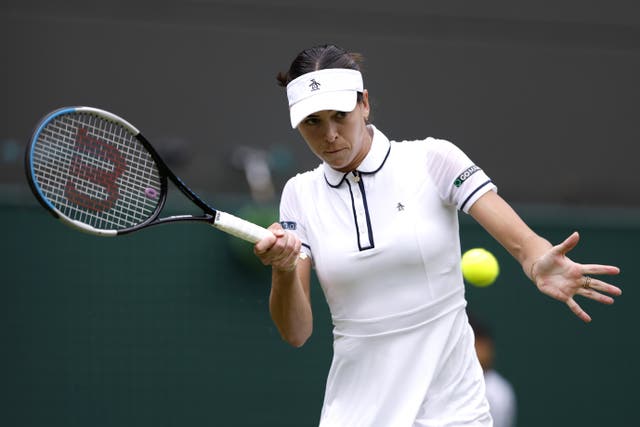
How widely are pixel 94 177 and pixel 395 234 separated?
0.94m

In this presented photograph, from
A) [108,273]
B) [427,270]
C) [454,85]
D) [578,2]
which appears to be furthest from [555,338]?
[427,270]

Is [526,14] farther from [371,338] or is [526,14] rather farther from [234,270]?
[371,338]

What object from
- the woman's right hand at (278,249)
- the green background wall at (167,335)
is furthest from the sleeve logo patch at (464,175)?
the green background wall at (167,335)

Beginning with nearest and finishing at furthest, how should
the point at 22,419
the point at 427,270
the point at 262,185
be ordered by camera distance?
the point at 427,270, the point at 22,419, the point at 262,185

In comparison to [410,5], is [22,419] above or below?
below

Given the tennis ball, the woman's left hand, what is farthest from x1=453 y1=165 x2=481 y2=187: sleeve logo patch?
the tennis ball

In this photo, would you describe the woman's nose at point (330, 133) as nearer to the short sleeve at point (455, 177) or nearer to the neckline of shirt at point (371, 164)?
the neckline of shirt at point (371, 164)

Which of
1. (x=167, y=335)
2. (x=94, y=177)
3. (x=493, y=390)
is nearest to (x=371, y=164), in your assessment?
(x=94, y=177)

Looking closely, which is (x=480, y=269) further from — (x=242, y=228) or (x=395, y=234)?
(x=242, y=228)

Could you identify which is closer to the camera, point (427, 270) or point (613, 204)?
point (427, 270)

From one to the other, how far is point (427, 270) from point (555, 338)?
3.59m

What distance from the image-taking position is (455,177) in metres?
3.02

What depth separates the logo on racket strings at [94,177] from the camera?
322 cm

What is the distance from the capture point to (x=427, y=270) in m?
3.04
